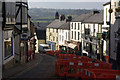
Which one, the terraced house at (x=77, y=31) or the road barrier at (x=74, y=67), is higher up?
the terraced house at (x=77, y=31)

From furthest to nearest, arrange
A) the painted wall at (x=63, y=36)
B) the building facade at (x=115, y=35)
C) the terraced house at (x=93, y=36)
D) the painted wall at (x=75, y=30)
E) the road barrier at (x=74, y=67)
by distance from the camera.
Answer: the painted wall at (x=63, y=36)
the painted wall at (x=75, y=30)
the terraced house at (x=93, y=36)
the building facade at (x=115, y=35)
the road barrier at (x=74, y=67)

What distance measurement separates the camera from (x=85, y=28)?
5041 cm

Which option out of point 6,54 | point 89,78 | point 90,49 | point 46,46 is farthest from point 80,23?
point 89,78

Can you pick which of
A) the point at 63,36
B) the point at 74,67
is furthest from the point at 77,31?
the point at 74,67

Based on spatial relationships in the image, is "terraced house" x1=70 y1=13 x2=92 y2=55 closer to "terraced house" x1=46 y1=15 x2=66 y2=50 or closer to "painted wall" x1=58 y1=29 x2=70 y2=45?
"painted wall" x1=58 y1=29 x2=70 y2=45

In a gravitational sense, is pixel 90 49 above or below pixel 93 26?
below

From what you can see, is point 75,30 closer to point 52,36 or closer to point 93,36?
point 93,36

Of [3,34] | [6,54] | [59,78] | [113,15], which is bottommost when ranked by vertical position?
[59,78]

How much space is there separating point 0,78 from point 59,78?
4.20 metres

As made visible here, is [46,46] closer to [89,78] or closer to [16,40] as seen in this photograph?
[16,40]

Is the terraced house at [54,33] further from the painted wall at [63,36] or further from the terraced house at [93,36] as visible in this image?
the terraced house at [93,36]

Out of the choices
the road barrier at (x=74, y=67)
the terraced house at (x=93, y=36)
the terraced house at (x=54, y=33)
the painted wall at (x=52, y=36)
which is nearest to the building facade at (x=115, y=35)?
the terraced house at (x=93, y=36)

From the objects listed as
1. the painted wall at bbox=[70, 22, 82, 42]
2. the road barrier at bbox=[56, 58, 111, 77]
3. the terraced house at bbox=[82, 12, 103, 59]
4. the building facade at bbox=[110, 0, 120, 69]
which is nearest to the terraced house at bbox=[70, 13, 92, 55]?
the painted wall at bbox=[70, 22, 82, 42]

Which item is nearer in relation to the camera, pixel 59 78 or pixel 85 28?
pixel 59 78
